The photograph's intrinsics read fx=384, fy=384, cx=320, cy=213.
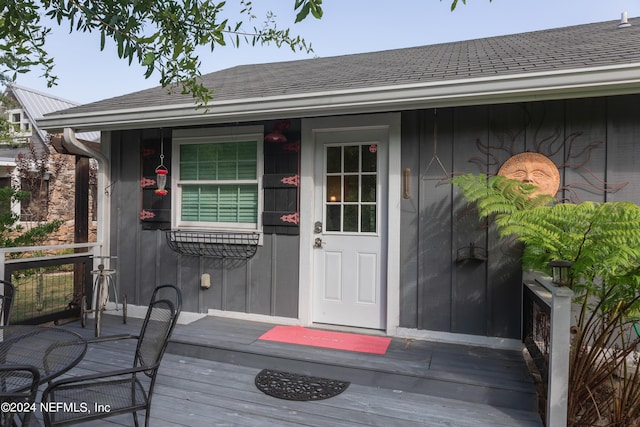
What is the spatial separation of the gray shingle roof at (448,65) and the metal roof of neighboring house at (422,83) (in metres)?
0.01

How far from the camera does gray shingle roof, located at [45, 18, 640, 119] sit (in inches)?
116

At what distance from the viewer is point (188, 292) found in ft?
13.8

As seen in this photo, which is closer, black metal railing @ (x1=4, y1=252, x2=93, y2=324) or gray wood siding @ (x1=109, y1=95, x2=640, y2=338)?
gray wood siding @ (x1=109, y1=95, x2=640, y2=338)

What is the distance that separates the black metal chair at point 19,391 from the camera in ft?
4.77

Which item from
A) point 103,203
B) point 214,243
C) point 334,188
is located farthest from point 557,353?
point 103,203

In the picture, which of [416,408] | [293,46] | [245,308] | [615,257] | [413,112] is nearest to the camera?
[615,257]

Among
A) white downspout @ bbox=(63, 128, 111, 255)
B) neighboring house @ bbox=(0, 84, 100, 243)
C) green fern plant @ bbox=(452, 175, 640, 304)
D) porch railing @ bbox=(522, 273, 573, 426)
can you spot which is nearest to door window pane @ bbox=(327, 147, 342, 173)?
green fern plant @ bbox=(452, 175, 640, 304)

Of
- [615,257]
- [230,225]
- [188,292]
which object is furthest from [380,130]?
[188,292]

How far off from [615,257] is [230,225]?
327cm

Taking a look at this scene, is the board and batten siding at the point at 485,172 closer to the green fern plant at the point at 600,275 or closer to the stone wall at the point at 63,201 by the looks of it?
the green fern plant at the point at 600,275

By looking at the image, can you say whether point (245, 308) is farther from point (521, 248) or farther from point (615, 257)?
point (615, 257)

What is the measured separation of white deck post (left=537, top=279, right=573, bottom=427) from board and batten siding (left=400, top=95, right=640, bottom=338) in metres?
1.08

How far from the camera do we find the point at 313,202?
3.79 meters

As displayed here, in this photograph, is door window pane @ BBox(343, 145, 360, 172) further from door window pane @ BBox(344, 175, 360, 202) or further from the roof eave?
the roof eave
